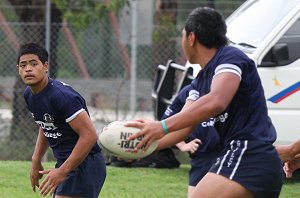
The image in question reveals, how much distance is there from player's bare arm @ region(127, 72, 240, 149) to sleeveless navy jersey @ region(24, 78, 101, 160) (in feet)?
4.43

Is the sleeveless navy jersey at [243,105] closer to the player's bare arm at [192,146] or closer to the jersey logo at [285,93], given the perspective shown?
the player's bare arm at [192,146]

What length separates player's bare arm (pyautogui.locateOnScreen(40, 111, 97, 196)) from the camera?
6125 mm

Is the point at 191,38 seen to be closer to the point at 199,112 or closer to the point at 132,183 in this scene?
the point at 199,112

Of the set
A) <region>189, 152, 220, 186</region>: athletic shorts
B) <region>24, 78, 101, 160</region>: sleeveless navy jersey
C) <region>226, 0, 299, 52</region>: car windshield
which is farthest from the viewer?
<region>226, 0, 299, 52</region>: car windshield

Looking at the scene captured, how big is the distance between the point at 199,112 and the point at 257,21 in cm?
544

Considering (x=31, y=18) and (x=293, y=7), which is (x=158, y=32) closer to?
(x=31, y=18)

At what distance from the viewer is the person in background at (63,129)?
6.17 metres

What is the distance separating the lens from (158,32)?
13.9 meters

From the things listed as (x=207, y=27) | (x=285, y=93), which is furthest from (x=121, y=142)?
(x=285, y=93)

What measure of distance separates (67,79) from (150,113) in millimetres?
1403

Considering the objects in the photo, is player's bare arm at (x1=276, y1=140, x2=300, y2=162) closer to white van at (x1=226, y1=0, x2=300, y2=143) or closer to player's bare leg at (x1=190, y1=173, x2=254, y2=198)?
player's bare leg at (x1=190, y1=173, x2=254, y2=198)

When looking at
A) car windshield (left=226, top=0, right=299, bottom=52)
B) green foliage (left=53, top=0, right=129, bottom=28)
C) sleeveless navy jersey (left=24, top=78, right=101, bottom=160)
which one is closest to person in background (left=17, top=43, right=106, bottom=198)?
sleeveless navy jersey (left=24, top=78, right=101, bottom=160)

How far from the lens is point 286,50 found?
9672 millimetres

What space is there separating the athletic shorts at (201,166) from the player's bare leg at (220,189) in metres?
1.86
